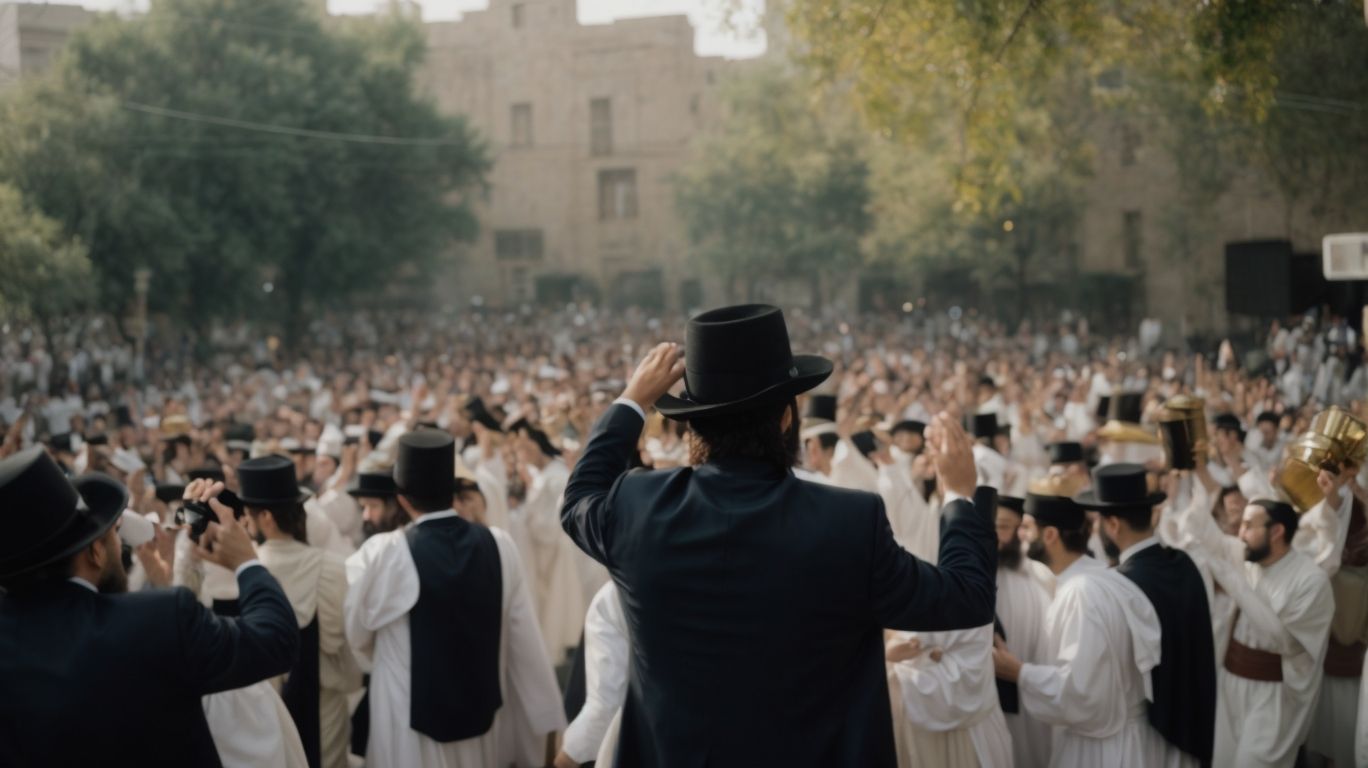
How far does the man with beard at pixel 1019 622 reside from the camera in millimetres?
6137

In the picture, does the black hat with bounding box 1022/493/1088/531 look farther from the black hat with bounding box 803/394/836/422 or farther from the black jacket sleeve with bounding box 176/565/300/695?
the black hat with bounding box 803/394/836/422

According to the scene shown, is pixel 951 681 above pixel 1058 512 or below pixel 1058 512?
below

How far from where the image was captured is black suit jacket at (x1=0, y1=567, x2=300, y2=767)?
11.0ft

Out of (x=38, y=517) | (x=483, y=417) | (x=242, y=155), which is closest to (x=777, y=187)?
(x=242, y=155)

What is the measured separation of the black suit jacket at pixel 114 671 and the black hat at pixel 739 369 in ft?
4.35

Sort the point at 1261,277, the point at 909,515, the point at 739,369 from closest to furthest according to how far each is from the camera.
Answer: the point at 739,369
the point at 909,515
the point at 1261,277

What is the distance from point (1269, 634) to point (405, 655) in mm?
4051

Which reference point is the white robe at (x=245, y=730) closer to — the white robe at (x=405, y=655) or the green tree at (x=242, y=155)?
the white robe at (x=405, y=655)

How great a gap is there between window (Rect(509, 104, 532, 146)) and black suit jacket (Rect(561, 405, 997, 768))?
178 ft

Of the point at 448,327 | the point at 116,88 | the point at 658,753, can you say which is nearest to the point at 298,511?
the point at 658,753

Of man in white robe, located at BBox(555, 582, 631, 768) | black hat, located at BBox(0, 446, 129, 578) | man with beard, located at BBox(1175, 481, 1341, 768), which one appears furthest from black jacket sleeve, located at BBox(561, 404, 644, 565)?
man with beard, located at BBox(1175, 481, 1341, 768)

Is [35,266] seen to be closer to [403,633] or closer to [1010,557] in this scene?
[403,633]

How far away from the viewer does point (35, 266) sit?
21.1 meters

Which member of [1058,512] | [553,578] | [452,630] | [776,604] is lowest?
[553,578]
